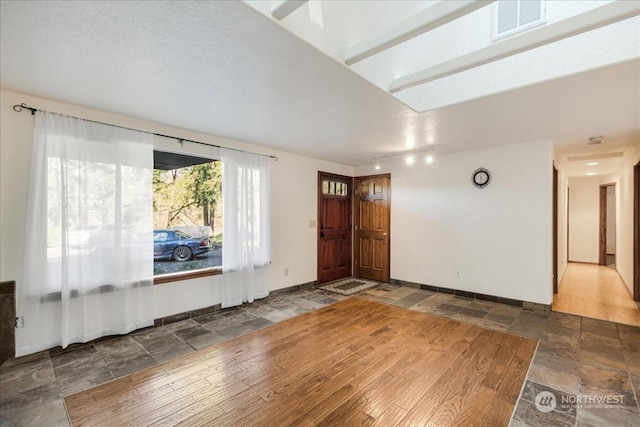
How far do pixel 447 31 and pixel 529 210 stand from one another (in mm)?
2998

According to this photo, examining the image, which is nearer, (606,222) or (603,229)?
(603,229)

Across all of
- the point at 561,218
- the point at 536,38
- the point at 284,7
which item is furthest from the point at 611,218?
the point at 284,7

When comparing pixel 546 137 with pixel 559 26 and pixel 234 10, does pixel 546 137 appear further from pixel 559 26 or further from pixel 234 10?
pixel 234 10

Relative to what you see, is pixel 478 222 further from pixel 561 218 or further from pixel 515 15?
pixel 515 15

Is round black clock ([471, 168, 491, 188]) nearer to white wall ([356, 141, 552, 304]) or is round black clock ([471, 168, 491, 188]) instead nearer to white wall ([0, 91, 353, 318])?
white wall ([356, 141, 552, 304])

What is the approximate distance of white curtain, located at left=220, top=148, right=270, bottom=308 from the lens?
4059 mm

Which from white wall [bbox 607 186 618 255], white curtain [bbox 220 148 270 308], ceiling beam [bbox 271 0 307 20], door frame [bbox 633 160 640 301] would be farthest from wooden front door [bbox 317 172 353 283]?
white wall [bbox 607 186 618 255]

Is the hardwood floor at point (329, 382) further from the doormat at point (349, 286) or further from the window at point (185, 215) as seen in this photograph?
the doormat at point (349, 286)

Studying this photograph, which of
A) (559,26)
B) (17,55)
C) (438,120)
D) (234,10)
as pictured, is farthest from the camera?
(438,120)

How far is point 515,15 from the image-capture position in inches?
93.0

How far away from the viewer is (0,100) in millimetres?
2547

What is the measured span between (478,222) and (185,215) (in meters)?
4.50

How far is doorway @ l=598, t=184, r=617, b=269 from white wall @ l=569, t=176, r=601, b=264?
0.29 ft

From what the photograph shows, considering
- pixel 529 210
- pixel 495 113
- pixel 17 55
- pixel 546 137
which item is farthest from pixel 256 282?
pixel 546 137
